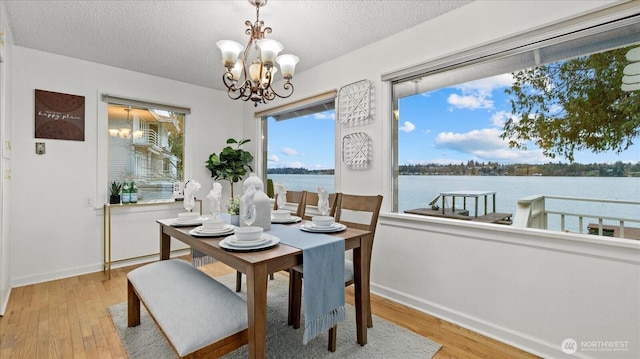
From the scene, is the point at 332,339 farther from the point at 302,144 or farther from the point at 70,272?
the point at 70,272

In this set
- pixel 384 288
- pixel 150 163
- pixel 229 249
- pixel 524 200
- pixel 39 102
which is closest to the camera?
pixel 229 249

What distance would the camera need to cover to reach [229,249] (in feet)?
4.92

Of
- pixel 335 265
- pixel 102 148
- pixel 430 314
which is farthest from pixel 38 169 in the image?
pixel 430 314

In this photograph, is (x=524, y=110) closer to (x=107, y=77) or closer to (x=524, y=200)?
(x=524, y=200)

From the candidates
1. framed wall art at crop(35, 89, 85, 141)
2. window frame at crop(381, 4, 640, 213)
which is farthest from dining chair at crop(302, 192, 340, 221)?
framed wall art at crop(35, 89, 85, 141)

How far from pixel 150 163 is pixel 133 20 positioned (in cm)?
199

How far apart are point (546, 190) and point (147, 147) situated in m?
4.39

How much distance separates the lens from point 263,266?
137 cm

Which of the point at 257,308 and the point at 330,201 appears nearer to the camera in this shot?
the point at 257,308

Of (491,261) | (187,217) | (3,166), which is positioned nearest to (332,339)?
(491,261)

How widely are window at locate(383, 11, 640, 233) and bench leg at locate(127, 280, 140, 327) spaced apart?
230 centimetres

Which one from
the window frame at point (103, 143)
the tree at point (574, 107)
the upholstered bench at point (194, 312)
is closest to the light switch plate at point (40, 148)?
the window frame at point (103, 143)

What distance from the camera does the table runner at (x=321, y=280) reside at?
5.15 feet

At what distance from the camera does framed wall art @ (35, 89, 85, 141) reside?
3.07m
